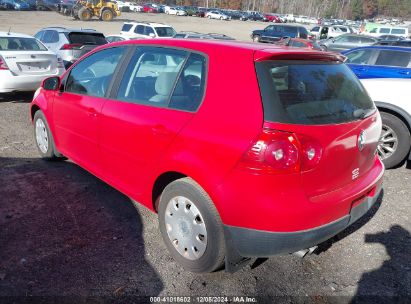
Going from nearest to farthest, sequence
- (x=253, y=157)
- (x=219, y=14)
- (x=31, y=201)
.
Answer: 1. (x=253, y=157)
2. (x=31, y=201)
3. (x=219, y=14)

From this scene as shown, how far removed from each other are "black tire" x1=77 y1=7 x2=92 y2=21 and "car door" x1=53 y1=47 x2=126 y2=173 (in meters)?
38.6

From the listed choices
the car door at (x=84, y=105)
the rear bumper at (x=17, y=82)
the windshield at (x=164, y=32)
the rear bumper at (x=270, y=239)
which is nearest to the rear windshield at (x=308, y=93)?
the rear bumper at (x=270, y=239)

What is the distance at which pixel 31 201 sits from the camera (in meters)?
3.93

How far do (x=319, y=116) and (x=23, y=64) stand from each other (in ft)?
24.9

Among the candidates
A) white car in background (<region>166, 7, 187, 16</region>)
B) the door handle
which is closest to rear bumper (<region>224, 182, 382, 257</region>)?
the door handle

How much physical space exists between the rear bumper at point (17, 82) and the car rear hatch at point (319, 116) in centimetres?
705

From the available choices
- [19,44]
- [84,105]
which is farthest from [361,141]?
[19,44]

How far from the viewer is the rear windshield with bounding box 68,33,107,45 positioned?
11630 mm

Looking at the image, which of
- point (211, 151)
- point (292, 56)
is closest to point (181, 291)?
point (211, 151)

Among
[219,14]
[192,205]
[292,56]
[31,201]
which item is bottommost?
[219,14]

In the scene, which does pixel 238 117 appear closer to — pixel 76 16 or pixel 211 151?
pixel 211 151

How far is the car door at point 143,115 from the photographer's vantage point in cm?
288

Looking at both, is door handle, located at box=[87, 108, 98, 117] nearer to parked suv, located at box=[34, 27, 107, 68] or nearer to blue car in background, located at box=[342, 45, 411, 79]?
blue car in background, located at box=[342, 45, 411, 79]

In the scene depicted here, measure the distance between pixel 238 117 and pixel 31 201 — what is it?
2.59 metres
